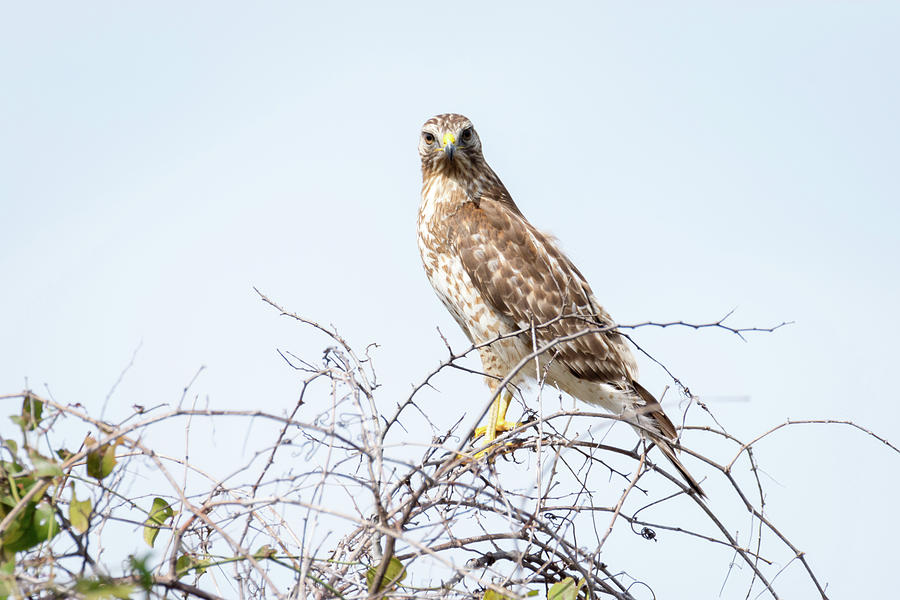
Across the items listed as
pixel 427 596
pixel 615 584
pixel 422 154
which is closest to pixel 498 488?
pixel 427 596

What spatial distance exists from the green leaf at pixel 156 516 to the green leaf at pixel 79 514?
0.44m

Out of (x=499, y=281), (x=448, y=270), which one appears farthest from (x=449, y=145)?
(x=499, y=281)

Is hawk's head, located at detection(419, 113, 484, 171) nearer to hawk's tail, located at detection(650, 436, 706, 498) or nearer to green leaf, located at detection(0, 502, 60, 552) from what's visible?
hawk's tail, located at detection(650, 436, 706, 498)

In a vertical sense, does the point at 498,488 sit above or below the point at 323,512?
above

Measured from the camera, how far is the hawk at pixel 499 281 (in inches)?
224

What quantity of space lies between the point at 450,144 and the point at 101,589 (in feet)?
13.6

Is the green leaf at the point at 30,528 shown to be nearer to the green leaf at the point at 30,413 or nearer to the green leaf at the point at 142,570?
the green leaf at the point at 30,413

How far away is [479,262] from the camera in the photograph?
569 centimetres

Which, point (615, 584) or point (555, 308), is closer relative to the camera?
A: point (615, 584)

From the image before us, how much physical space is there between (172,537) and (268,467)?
481 mm

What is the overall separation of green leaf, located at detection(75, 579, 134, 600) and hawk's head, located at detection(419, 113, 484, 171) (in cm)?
409

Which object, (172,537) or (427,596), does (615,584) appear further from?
(172,537)

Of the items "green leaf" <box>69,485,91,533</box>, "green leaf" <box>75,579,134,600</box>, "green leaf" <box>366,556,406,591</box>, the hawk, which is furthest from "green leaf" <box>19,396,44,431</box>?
the hawk

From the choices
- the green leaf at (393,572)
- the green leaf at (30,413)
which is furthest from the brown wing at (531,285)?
the green leaf at (30,413)
